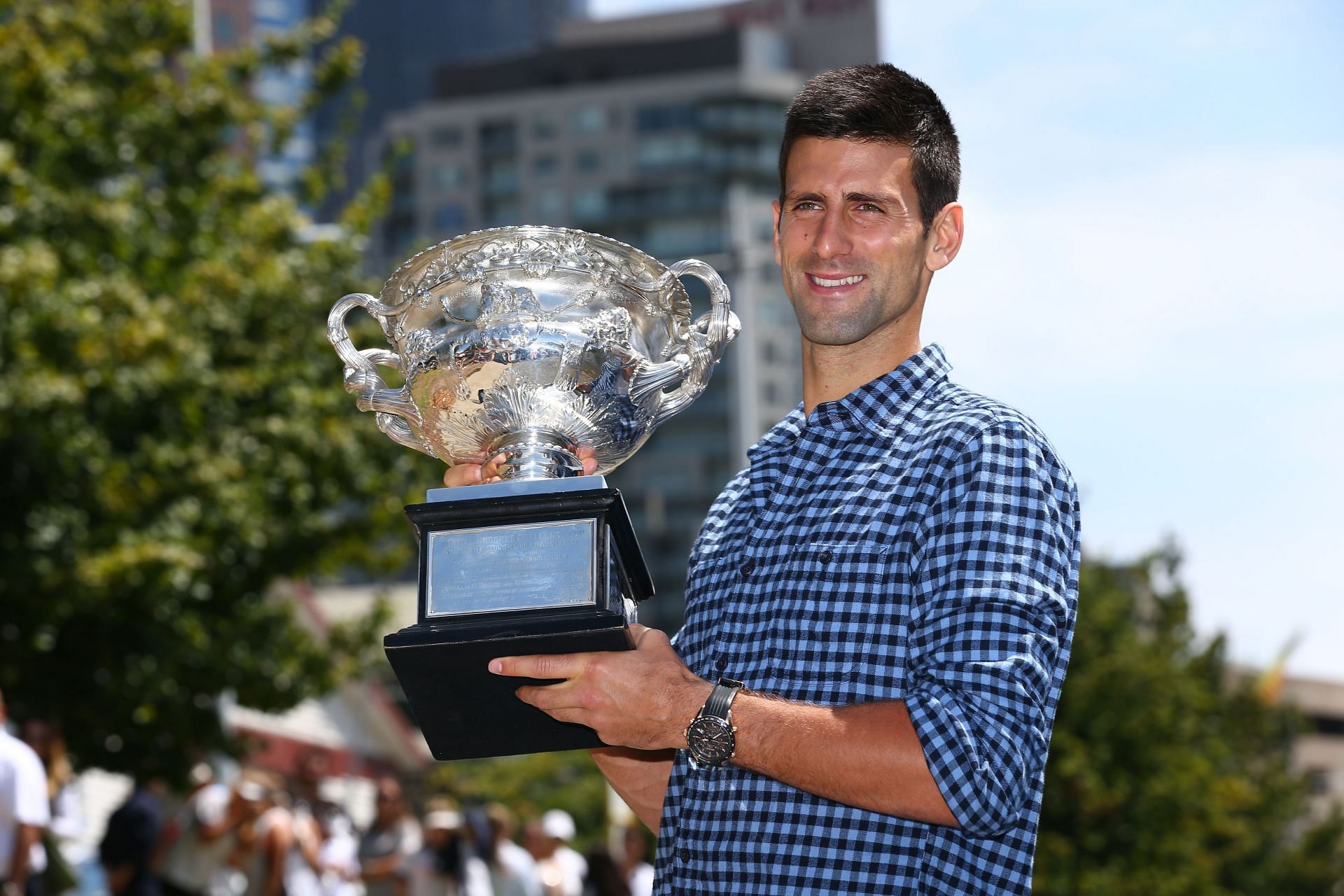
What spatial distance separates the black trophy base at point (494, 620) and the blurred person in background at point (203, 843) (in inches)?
325

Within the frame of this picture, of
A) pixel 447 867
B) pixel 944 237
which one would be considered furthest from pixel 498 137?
pixel 944 237

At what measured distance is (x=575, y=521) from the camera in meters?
2.80

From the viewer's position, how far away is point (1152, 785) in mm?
31453

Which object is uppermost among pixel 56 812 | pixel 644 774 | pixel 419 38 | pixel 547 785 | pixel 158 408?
pixel 419 38

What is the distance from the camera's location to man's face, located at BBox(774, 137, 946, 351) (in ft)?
9.32

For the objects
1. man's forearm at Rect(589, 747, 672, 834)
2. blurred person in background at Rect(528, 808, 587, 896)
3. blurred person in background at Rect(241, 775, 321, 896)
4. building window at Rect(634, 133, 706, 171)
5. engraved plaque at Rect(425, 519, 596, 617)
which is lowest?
blurred person in background at Rect(528, 808, 587, 896)

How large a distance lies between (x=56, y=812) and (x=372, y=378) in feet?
22.1

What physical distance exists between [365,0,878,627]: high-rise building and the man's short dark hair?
92593 mm

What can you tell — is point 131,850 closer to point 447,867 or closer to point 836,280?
point 447,867

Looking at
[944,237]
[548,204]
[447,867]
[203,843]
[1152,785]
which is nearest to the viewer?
[944,237]

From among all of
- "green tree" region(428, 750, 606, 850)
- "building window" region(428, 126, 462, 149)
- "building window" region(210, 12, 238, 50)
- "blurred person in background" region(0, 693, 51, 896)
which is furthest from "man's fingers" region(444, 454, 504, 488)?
→ "building window" region(210, 12, 238, 50)

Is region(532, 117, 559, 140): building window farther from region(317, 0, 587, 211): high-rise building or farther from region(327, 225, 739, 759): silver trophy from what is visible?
region(327, 225, 739, 759): silver trophy

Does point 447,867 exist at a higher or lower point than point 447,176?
lower

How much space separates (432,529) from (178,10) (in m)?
13.4
